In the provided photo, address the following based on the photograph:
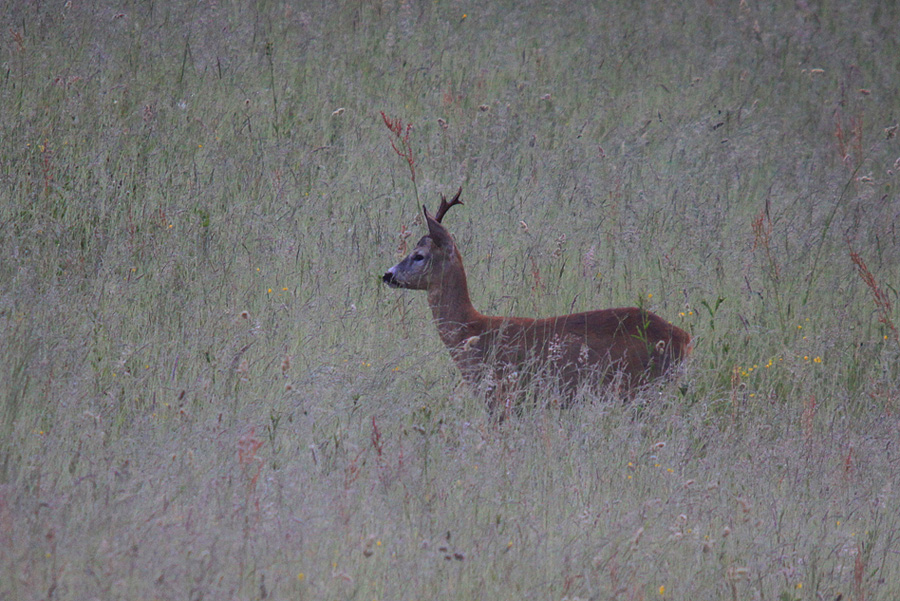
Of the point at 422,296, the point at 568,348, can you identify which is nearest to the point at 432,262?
the point at 422,296

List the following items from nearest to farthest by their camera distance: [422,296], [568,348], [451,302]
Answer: [568,348] → [451,302] → [422,296]

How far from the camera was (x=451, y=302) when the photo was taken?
5.95m

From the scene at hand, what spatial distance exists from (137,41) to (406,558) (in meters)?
6.60

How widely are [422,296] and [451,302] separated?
60 cm

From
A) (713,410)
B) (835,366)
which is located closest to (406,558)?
(713,410)

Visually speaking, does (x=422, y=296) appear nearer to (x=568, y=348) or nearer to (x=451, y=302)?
(x=451, y=302)

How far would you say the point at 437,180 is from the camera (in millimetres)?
8031

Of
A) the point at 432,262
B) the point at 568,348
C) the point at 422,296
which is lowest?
the point at 568,348

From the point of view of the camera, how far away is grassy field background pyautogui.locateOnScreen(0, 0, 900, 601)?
11.6 ft

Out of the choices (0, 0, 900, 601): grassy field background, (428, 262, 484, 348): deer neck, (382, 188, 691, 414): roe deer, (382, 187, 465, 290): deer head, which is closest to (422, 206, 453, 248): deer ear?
(382, 187, 465, 290): deer head

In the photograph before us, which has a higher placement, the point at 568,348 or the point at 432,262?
the point at 432,262

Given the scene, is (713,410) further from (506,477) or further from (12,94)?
(12,94)

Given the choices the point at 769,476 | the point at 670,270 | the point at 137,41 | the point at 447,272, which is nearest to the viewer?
the point at 769,476

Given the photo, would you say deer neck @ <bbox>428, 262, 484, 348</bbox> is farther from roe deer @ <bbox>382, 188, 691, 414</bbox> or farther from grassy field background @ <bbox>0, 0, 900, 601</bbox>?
grassy field background @ <bbox>0, 0, 900, 601</bbox>
